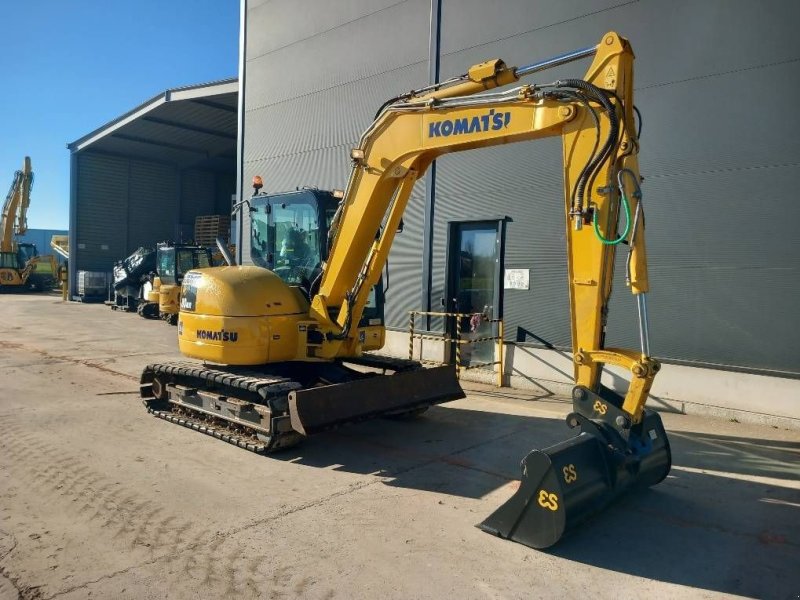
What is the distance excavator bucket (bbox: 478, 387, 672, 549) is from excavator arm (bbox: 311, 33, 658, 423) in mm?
223

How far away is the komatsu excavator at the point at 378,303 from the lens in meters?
4.57

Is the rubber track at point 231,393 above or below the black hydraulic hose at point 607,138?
below

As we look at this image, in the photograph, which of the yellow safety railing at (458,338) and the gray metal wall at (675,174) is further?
the yellow safety railing at (458,338)

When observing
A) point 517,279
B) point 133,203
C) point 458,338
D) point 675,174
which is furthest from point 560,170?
point 133,203

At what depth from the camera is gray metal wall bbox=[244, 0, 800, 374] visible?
7.80 metres

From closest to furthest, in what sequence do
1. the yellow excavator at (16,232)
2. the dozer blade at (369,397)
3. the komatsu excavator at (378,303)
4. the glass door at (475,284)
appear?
the komatsu excavator at (378,303), the dozer blade at (369,397), the glass door at (475,284), the yellow excavator at (16,232)

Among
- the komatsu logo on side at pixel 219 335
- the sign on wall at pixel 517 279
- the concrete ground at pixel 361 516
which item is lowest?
the concrete ground at pixel 361 516

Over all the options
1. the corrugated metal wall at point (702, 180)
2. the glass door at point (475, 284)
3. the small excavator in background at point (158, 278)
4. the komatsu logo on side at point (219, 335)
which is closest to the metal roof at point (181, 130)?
the small excavator in background at point (158, 278)

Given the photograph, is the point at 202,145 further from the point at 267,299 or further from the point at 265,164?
the point at 267,299

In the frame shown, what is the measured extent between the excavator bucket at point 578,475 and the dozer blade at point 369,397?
2.06m

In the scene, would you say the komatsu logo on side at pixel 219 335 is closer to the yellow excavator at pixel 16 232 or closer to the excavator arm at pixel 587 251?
the excavator arm at pixel 587 251

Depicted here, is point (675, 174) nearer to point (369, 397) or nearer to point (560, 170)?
point (560, 170)

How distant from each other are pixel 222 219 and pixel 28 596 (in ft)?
83.0

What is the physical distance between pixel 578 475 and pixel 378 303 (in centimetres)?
374
